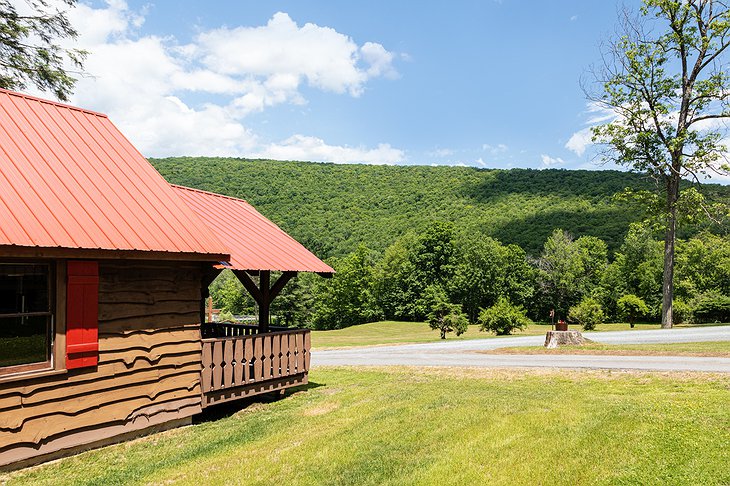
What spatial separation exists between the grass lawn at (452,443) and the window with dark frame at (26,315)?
1.57m

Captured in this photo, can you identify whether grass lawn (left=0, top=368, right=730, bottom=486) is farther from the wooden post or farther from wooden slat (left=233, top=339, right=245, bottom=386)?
the wooden post

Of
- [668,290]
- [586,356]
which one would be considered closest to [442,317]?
[668,290]

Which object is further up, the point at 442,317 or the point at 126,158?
the point at 126,158

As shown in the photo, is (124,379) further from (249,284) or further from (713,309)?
(713,309)

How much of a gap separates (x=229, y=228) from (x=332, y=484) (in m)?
7.30

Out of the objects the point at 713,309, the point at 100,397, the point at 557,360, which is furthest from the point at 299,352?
the point at 713,309

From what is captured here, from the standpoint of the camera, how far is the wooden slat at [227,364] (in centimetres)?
1016

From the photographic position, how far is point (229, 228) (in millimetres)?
12156

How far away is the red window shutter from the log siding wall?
0.55 ft

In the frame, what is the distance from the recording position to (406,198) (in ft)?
338

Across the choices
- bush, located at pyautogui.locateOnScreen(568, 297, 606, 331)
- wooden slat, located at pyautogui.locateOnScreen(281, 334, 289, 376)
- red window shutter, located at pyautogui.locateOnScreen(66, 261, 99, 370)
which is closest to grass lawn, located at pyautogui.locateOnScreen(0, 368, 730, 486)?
wooden slat, located at pyautogui.locateOnScreen(281, 334, 289, 376)

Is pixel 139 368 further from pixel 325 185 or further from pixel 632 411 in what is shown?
pixel 325 185

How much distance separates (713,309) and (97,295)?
160 feet

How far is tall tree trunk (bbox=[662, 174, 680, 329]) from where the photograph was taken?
96.5 feet
